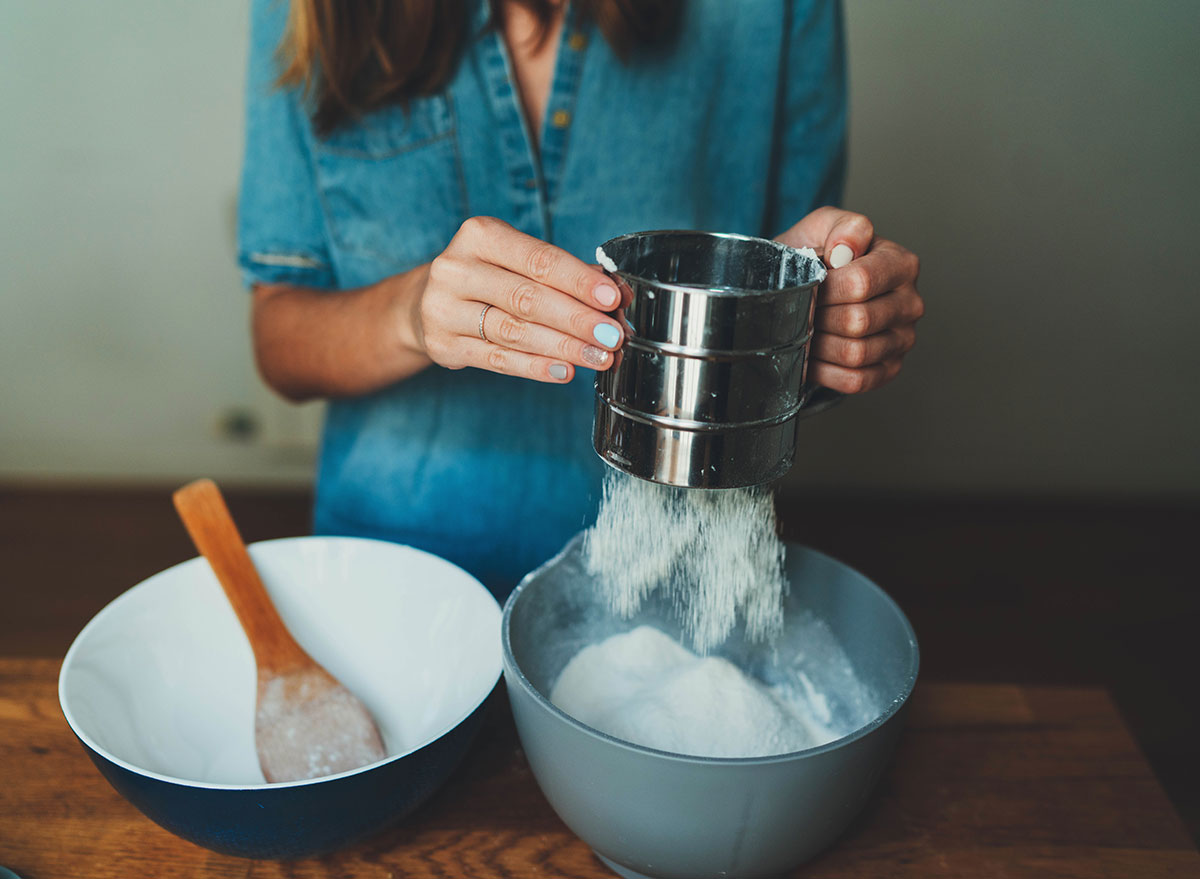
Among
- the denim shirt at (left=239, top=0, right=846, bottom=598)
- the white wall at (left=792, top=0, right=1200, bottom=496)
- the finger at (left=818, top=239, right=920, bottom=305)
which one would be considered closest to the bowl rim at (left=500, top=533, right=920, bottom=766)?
the finger at (left=818, top=239, right=920, bottom=305)

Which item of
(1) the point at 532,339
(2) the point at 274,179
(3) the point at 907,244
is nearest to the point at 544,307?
(1) the point at 532,339

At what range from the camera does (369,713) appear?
833mm

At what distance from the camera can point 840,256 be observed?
28.2 inches

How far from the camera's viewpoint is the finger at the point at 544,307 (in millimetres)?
580

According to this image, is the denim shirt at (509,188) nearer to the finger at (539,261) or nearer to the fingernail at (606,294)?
the finger at (539,261)

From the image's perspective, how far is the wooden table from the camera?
683 mm

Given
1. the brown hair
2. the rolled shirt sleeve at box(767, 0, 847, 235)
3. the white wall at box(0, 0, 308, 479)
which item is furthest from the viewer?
the white wall at box(0, 0, 308, 479)

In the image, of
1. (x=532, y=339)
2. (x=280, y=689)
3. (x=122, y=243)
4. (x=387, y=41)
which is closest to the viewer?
(x=532, y=339)

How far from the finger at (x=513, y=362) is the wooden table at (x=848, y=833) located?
33cm

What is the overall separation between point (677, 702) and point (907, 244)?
1949 millimetres

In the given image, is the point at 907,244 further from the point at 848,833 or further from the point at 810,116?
the point at 848,833

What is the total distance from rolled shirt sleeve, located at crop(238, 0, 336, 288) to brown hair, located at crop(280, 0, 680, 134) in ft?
0.13

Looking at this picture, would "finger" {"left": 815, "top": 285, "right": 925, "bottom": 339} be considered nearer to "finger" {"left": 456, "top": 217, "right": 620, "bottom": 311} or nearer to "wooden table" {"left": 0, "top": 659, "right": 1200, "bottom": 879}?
"finger" {"left": 456, "top": 217, "right": 620, "bottom": 311}

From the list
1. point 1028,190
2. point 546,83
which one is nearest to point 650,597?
point 546,83
